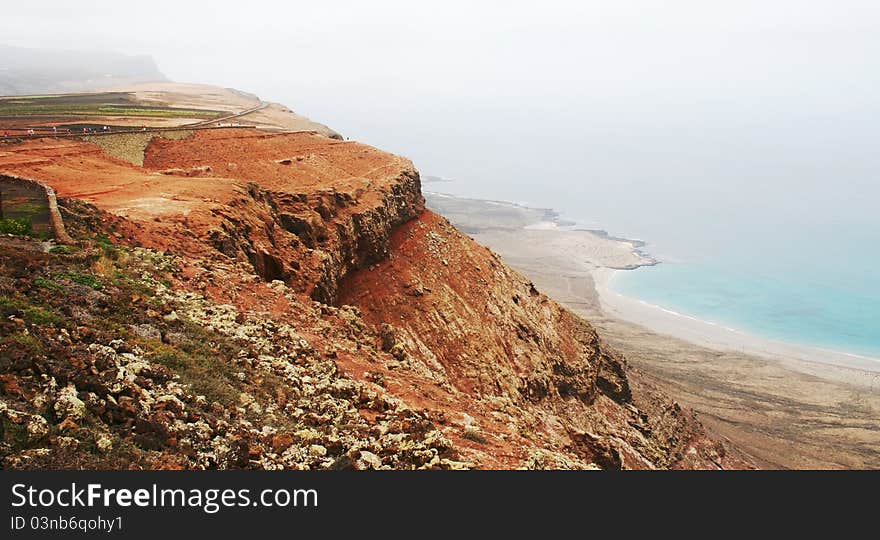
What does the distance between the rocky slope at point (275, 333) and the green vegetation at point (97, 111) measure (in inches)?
627

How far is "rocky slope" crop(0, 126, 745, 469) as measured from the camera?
7.51 m

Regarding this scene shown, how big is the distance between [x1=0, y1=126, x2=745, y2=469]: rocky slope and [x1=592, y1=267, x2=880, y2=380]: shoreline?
42.1m

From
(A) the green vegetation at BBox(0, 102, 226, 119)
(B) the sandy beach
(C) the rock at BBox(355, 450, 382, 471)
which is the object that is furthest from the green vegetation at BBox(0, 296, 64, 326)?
(B) the sandy beach

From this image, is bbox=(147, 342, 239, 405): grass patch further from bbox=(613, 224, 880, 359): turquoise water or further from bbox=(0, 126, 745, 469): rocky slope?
bbox=(613, 224, 880, 359): turquoise water

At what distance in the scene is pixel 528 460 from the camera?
34.8 ft

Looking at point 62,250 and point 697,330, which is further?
point 697,330

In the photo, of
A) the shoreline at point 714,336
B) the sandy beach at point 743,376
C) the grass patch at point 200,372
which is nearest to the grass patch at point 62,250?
the grass patch at point 200,372

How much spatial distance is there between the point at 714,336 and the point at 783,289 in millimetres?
31088

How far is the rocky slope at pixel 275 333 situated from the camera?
24.6 feet

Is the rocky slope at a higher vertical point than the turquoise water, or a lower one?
higher

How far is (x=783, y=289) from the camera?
309 ft

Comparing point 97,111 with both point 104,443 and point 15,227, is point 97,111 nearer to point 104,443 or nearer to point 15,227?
point 15,227

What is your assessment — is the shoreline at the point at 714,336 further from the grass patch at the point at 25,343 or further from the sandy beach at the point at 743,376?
the grass patch at the point at 25,343

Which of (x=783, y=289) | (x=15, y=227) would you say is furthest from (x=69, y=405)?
(x=783, y=289)
